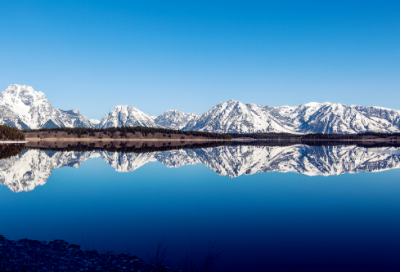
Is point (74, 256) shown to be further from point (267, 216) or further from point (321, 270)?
point (267, 216)

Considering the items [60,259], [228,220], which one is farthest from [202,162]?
[60,259]

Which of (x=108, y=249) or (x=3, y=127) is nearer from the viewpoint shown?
(x=108, y=249)

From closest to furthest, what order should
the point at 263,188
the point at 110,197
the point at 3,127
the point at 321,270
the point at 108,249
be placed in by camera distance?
the point at 321,270, the point at 108,249, the point at 110,197, the point at 263,188, the point at 3,127

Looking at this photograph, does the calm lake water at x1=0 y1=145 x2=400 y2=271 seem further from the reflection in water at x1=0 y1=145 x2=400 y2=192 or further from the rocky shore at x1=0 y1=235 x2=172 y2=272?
the reflection in water at x1=0 y1=145 x2=400 y2=192

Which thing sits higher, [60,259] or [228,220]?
[228,220]

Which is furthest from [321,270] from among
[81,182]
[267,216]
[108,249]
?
[81,182]

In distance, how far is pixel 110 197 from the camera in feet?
91.1

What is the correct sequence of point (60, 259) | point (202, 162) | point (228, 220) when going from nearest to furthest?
point (60, 259) → point (228, 220) → point (202, 162)

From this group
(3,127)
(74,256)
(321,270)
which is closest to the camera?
(321,270)

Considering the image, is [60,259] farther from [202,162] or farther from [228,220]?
[202,162]

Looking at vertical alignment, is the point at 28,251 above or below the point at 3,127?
below

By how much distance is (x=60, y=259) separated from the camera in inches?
526

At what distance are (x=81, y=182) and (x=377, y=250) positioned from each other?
33.8m

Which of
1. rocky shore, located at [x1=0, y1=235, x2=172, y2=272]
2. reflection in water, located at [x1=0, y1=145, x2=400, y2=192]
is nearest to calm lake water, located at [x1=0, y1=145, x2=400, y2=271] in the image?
rocky shore, located at [x1=0, y1=235, x2=172, y2=272]
